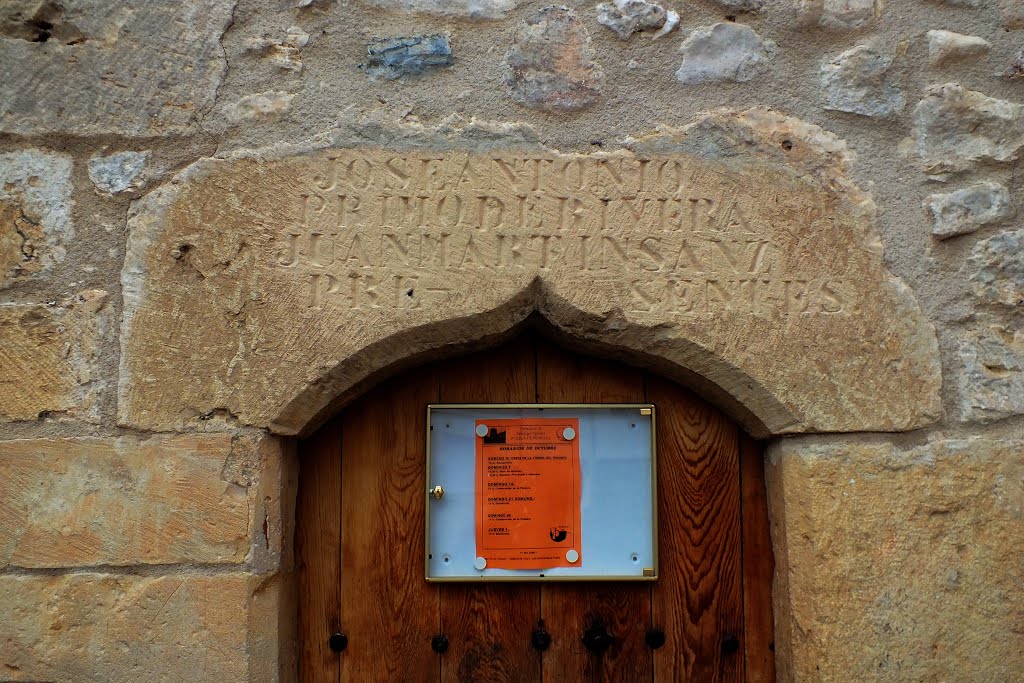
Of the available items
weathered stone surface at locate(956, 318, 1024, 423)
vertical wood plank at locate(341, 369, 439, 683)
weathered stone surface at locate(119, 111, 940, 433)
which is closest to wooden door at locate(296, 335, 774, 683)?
vertical wood plank at locate(341, 369, 439, 683)

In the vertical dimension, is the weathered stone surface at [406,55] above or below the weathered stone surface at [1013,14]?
below

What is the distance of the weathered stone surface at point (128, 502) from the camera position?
141cm

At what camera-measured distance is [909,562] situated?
1.43 metres

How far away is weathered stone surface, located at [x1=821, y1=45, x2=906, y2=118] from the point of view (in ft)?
5.04

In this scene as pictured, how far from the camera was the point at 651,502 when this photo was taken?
161 centimetres

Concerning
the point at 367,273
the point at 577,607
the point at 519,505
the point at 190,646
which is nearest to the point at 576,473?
the point at 519,505

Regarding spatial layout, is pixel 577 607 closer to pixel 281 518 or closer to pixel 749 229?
pixel 281 518

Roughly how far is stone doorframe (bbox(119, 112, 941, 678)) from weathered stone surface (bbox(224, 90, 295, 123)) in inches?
3.3

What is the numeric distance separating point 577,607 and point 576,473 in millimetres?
276

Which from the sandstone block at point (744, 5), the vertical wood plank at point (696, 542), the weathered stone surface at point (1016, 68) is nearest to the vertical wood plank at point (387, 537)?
the vertical wood plank at point (696, 542)

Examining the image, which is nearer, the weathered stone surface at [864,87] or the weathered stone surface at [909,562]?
the weathered stone surface at [909,562]

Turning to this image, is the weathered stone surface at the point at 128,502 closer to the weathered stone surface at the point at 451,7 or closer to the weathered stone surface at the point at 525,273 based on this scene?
the weathered stone surface at the point at 525,273

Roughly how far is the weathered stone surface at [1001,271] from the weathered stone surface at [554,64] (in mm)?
812

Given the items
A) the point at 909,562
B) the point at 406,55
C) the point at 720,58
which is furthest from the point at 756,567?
the point at 406,55
